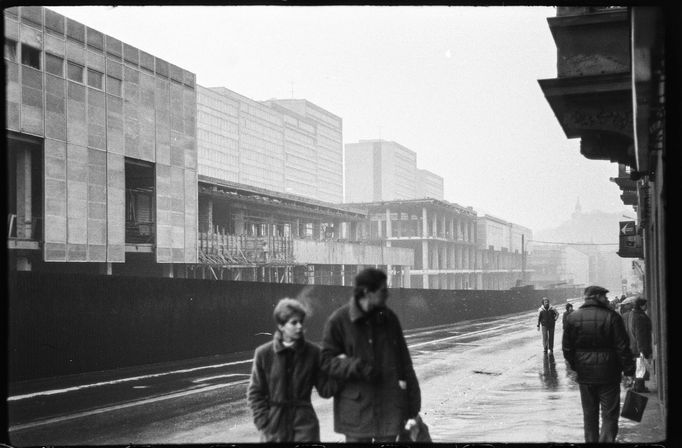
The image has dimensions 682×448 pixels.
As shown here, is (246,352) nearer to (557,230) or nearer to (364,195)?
(364,195)

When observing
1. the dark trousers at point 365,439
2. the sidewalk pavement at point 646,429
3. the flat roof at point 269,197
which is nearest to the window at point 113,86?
the flat roof at point 269,197

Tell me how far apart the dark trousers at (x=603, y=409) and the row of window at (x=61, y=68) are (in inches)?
916

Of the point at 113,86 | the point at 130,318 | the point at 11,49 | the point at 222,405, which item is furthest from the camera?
the point at 113,86

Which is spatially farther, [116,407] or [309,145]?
[309,145]

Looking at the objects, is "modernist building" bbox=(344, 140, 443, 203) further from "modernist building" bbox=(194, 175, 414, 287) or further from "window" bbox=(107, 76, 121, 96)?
"window" bbox=(107, 76, 121, 96)

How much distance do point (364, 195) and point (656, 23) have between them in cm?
11592

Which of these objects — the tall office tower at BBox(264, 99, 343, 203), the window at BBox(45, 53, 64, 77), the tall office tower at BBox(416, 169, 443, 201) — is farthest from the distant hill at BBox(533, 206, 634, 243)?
the window at BBox(45, 53, 64, 77)

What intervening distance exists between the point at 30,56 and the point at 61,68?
1.44 m

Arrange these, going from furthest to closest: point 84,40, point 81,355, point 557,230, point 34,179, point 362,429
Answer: point 557,230, point 84,40, point 34,179, point 81,355, point 362,429

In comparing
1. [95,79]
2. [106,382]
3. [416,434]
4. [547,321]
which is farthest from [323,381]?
[95,79]

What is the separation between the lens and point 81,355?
15812 millimetres

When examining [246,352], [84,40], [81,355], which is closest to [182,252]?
[84,40]

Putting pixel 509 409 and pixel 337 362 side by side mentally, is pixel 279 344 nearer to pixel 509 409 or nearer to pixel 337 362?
pixel 337 362

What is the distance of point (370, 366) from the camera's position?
5.30 metres
